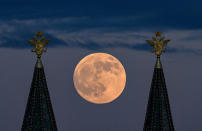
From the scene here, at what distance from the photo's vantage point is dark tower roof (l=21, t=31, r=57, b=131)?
286 ft

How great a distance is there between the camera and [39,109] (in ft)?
287

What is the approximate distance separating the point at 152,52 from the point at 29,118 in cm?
1671

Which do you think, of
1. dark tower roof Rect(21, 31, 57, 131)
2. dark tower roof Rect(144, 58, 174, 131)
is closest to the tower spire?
dark tower roof Rect(144, 58, 174, 131)

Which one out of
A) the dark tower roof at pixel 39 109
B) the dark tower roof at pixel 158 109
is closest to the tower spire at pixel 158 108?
the dark tower roof at pixel 158 109

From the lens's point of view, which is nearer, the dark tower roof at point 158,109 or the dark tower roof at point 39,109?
the dark tower roof at point 39,109

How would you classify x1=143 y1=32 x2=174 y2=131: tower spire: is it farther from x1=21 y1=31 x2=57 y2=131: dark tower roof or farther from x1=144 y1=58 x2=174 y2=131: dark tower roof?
x1=21 y1=31 x2=57 y2=131: dark tower roof

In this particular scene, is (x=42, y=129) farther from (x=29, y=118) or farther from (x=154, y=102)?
(x=154, y=102)

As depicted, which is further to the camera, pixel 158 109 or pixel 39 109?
pixel 158 109

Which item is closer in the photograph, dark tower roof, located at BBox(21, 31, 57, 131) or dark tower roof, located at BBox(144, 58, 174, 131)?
dark tower roof, located at BBox(21, 31, 57, 131)

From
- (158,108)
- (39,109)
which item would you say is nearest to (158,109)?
(158,108)

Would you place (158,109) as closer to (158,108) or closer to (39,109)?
(158,108)

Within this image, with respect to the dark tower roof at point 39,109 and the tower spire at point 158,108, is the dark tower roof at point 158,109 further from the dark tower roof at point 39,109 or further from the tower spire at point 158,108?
the dark tower roof at point 39,109

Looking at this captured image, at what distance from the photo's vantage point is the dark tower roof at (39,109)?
87.2 m

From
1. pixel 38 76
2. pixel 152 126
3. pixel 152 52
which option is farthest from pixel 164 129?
pixel 38 76
